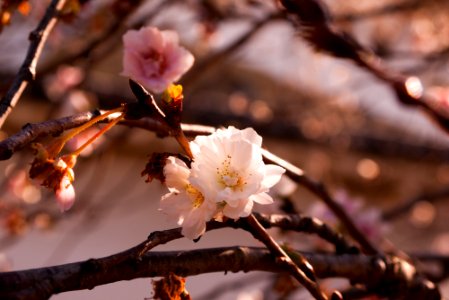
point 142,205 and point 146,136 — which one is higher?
point 146,136

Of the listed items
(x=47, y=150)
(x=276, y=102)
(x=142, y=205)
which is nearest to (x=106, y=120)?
(x=47, y=150)

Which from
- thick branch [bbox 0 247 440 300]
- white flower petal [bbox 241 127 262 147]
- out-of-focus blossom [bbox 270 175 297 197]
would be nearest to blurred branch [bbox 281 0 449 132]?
white flower petal [bbox 241 127 262 147]

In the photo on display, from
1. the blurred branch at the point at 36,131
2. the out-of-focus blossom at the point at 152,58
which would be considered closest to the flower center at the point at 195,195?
the blurred branch at the point at 36,131

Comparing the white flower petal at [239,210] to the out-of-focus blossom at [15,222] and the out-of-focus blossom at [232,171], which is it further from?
the out-of-focus blossom at [15,222]

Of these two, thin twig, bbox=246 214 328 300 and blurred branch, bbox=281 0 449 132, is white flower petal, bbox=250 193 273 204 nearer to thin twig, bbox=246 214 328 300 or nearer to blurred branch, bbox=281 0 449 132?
thin twig, bbox=246 214 328 300

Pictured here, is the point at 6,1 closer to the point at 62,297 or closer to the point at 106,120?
the point at 106,120

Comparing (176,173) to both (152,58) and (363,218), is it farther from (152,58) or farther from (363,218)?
(363,218)

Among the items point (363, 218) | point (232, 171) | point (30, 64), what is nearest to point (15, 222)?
point (363, 218)
